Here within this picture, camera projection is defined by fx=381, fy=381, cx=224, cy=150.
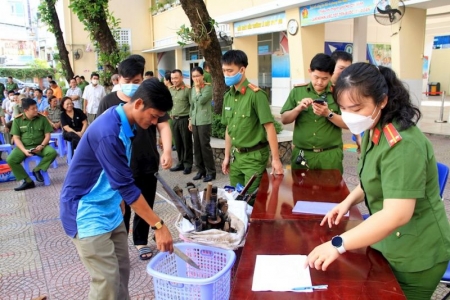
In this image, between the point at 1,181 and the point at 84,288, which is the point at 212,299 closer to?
the point at 84,288

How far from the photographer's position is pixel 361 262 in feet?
5.13

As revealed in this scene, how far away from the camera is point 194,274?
219 cm

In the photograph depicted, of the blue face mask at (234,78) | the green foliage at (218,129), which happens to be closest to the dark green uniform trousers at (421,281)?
the blue face mask at (234,78)

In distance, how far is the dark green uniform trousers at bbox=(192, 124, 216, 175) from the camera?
5.75 m

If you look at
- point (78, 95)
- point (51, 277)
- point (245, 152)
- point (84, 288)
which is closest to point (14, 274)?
point (51, 277)

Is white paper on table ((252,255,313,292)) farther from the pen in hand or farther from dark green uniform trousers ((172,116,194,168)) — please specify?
dark green uniform trousers ((172,116,194,168))

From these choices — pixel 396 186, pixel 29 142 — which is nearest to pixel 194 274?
pixel 396 186

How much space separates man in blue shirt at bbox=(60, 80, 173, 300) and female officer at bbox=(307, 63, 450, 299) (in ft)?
2.80

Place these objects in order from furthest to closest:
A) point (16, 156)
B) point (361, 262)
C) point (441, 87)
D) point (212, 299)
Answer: point (441, 87), point (16, 156), point (212, 299), point (361, 262)

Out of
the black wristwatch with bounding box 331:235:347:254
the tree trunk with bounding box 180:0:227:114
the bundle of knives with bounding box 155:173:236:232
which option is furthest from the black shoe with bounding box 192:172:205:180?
the black wristwatch with bounding box 331:235:347:254

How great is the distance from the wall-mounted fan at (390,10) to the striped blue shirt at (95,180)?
7705 mm

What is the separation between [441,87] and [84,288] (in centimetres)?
2185

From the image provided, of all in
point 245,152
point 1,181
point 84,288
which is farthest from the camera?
point 1,181

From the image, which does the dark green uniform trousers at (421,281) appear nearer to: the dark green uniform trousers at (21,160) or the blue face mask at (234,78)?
the blue face mask at (234,78)
